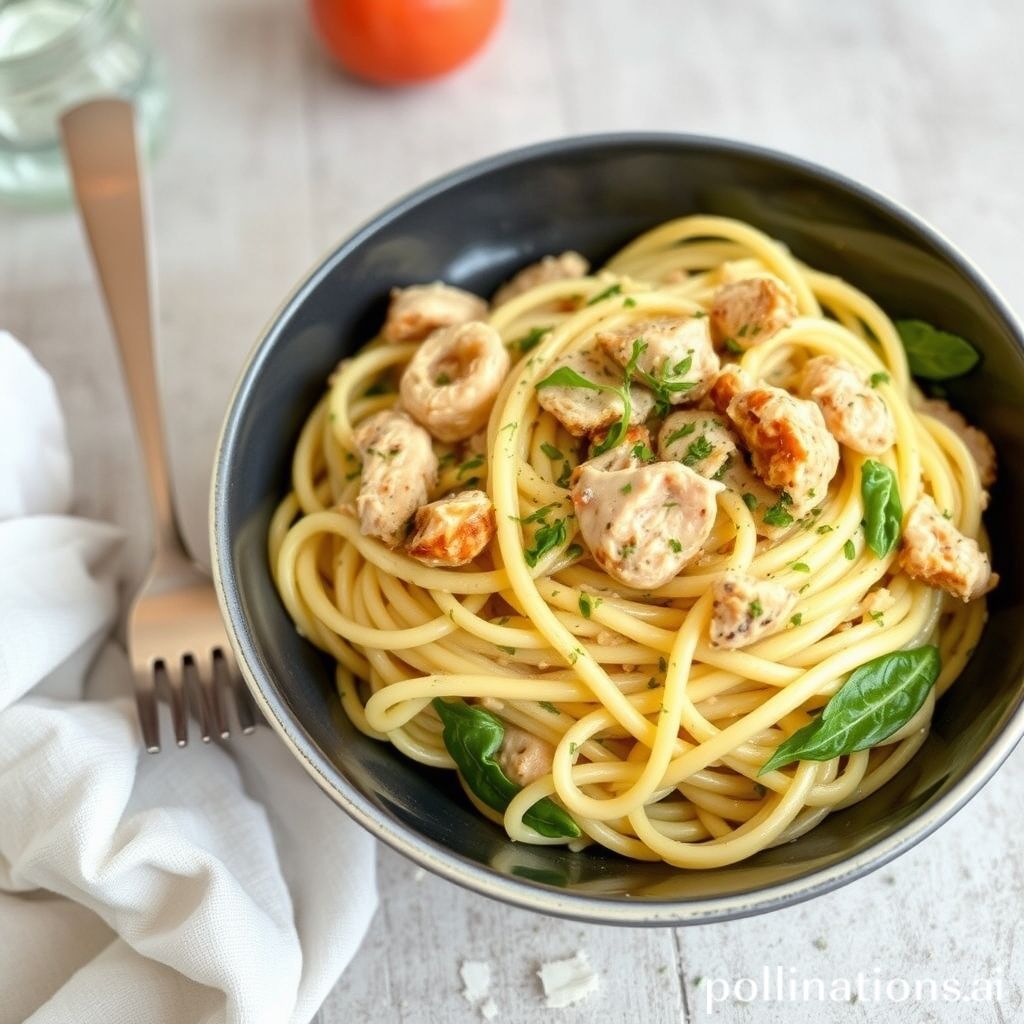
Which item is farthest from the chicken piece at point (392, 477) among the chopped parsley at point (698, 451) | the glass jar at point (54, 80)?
the glass jar at point (54, 80)

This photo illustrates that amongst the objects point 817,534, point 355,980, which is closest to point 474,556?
point 817,534

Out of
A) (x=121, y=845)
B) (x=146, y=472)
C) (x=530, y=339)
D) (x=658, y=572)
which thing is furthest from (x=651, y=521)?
(x=146, y=472)

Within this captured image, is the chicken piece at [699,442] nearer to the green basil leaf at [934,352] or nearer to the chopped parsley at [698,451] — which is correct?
the chopped parsley at [698,451]

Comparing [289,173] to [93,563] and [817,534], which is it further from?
[817,534]

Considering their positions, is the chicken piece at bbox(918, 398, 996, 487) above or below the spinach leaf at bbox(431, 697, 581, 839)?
above

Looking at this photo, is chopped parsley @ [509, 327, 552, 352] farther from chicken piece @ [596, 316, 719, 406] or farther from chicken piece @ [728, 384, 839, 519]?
chicken piece @ [728, 384, 839, 519]

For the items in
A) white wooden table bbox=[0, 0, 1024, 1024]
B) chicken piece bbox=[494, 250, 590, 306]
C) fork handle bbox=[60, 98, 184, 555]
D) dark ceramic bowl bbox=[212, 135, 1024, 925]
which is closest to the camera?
dark ceramic bowl bbox=[212, 135, 1024, 925]

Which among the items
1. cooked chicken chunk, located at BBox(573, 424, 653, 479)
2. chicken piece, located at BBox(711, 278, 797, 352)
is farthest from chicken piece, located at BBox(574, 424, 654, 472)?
chicken piece, located at BBox(711, 278, 797, 352)

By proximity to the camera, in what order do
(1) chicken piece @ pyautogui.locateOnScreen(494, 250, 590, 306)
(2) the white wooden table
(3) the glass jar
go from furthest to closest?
1. (3) the glass jar
2. (2) the white wooden table
3. (1) chicken piece @ pyautogui.locateOnScreen(494, 250, 590, 306)
